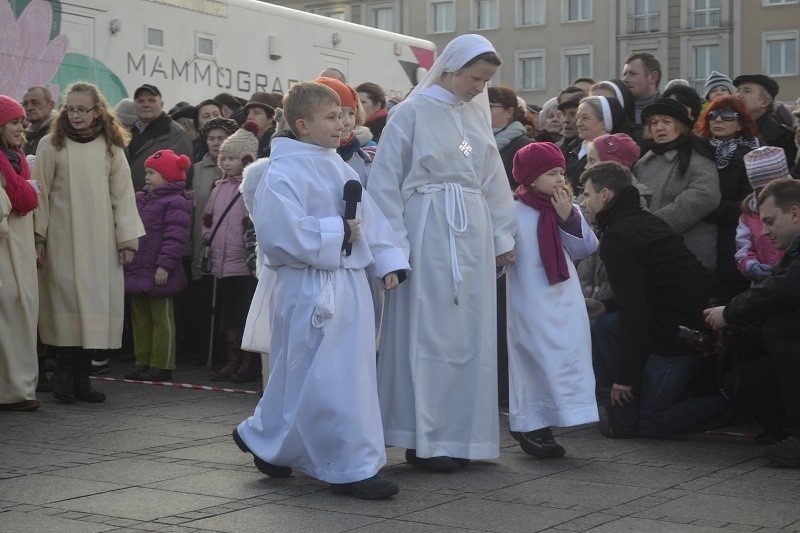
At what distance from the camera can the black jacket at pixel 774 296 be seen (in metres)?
7.13

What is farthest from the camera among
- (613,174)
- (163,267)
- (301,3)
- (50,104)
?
(301,3)

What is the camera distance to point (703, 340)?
7.76 meters

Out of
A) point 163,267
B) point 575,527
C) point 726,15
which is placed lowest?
point 575,527

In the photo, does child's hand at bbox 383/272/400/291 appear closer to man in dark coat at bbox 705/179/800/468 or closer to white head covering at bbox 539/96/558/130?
man in dark coat at bbox 705/179/800/468

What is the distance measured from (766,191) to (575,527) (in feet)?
9.00

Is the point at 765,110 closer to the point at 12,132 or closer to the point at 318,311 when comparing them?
the point at 318,311

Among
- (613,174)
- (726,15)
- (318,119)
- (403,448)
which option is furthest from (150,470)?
(726,15)

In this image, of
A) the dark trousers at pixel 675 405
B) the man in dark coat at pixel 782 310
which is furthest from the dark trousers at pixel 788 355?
the dark trousers at pixel 675 405

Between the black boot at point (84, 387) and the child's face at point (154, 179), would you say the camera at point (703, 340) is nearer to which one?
the black boot at point (84, 387)

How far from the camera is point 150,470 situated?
681 centimetres

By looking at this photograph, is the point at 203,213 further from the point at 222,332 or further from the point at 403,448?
the point at 403,448

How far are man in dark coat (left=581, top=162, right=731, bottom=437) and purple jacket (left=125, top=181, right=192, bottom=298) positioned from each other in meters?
3.82

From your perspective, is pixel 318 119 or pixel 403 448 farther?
pixel 403 448

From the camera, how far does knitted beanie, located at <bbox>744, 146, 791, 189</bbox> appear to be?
8383 mm
